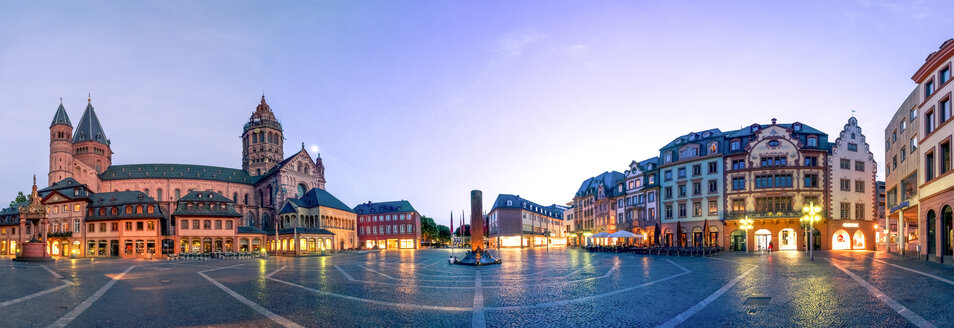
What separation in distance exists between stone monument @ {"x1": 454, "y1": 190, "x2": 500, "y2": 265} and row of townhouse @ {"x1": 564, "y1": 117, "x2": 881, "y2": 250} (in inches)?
956

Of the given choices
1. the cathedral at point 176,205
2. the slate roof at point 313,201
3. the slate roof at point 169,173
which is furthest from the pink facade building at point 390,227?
the slate roof at point 169,173

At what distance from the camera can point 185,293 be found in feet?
64.8

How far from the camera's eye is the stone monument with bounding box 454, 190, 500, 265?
38562 millimetres

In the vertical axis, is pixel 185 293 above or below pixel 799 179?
below

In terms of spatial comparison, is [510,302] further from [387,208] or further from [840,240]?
[387,208]

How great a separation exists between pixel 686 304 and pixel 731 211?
168 ft

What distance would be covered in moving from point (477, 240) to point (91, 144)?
95.0 meters

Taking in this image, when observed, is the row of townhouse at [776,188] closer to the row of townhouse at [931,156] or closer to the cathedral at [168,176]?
the row of townhouse at [931,156]

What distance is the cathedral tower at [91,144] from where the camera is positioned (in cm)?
9912

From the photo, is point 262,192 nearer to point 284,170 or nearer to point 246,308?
point 284,170

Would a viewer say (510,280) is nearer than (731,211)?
Yes

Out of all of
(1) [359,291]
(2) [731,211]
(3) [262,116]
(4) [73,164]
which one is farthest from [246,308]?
(3) [262,116]

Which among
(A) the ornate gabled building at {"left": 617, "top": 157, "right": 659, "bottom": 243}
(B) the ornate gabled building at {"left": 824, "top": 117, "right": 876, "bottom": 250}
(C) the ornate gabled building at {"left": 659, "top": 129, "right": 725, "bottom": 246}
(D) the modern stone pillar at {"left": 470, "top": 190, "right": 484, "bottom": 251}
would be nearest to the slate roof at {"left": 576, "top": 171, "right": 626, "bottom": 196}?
(A) the ornate gabled building at {"left": 617, "top": 157, "right": 659, "bottom": 243}

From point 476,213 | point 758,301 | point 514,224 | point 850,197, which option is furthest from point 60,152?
point 850,197
